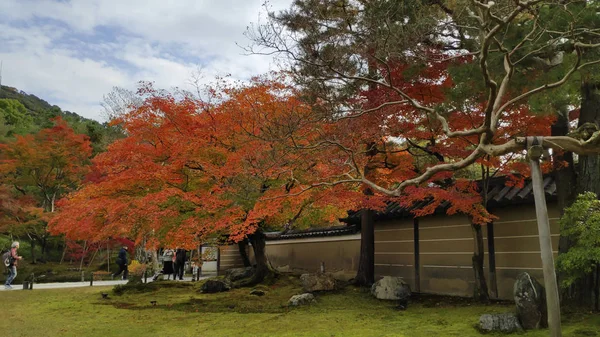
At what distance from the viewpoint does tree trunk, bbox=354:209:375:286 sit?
476 inches

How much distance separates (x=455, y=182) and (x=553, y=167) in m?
1.87

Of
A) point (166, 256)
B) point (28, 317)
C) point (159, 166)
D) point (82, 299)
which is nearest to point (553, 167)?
point (159, 166)

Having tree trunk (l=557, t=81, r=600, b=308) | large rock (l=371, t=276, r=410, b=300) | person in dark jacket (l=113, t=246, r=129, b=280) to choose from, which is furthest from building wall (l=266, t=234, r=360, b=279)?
tree trunk (l=557, t=81, r=600, b=308)

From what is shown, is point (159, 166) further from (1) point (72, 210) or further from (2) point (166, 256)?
(2) point (166, 256)

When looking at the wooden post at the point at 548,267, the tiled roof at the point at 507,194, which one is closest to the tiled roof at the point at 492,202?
the tiled roof at the point at 507,194

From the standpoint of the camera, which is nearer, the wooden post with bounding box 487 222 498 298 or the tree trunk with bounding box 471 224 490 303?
the tree trunk with bounding box 471 224 490 303

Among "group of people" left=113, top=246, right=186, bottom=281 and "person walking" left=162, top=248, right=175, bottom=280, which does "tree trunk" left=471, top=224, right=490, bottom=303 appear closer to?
"group of people" left=113, top=246, right=186, bottom=281

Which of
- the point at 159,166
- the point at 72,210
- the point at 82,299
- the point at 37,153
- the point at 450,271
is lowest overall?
the point at 82,299

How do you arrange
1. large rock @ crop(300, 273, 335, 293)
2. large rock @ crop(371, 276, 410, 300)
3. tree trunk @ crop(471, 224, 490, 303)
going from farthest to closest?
large rock @ crop(300, 273, 335, 293)
large rock @ crop(371, 276, 410, 300)
tree trunk @ crop(471, 224, 490, 303)

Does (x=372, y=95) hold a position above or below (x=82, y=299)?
above

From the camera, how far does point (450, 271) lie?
35.7ft

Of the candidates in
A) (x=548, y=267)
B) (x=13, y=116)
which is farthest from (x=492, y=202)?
(x=13, y=116)

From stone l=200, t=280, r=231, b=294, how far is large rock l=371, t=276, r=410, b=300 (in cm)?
479

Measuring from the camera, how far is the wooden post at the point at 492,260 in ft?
31.6
